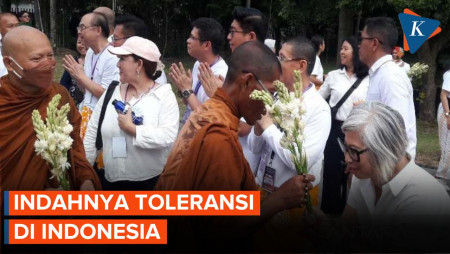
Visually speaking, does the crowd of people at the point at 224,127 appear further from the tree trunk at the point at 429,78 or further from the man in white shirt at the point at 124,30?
the tree trunk at the point at 429,78

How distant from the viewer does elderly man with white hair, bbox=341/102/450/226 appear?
3.01 metres

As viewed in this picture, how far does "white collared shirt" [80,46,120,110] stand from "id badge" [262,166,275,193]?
1.91 meters

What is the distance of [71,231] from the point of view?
11.7ft

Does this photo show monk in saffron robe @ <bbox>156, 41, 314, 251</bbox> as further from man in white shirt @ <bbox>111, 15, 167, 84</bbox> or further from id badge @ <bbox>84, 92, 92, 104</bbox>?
man in white shirt @ <bbox>111, 15, 167, 84</bbox>

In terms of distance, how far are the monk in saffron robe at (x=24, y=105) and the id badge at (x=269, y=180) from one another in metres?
1.14

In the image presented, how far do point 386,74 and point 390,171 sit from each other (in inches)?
87.8

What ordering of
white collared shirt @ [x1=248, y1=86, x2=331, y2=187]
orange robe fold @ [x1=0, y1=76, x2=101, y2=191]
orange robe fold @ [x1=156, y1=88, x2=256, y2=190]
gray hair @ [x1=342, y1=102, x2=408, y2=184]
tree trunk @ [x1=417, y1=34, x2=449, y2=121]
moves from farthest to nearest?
tree trunk @ [x1=417, y1=34, x2=449, y2=121] → white collared shirt @ [x1=248, y1=86, x2=331, y2=187] → orange robe fold @ [x1=0, y1=76, x2=101, y2=191] → gray hair @ [x1=342, y1=102, x2=408, y2=184] → orange robe fold @ [x1=156, y1=88, x2=256, y2=190]

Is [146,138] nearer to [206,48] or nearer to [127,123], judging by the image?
[127,123]

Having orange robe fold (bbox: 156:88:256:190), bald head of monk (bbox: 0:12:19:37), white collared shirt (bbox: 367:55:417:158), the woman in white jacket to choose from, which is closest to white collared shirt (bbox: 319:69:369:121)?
white collared shirt (bbox: 367:55:417:158)

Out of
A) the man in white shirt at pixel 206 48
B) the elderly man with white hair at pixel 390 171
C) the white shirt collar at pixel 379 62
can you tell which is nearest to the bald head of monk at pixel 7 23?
the man in white shirt at pixel 206 48

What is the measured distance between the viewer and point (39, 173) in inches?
148

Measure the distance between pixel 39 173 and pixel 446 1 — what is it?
10.8m

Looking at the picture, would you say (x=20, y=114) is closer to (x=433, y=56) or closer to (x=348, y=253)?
(x=348, y=253)

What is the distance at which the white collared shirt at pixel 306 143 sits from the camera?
402 centimetres
